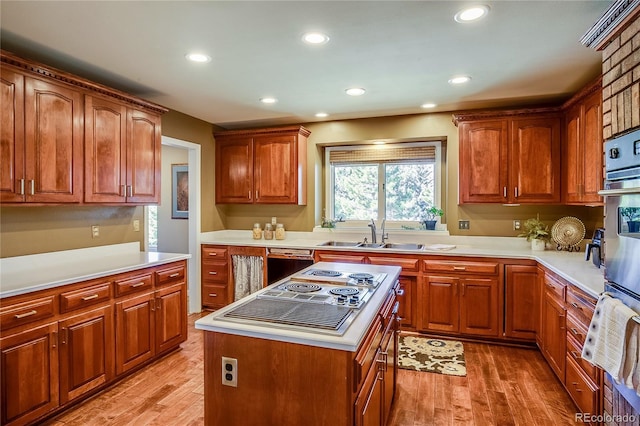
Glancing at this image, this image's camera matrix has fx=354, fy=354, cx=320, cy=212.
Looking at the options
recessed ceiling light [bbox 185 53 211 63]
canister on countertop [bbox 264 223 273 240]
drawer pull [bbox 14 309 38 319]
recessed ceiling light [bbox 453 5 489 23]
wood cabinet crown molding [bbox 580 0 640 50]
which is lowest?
drawer pull [bbox 14 309 38 319]

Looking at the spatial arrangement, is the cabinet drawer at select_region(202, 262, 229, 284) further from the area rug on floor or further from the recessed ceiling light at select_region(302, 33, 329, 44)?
the recessed ceiling light at select_region(302, 33, 329, 44)

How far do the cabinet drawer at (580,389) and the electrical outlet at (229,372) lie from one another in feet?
6.54

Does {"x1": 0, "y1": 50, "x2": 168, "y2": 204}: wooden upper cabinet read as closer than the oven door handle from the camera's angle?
No

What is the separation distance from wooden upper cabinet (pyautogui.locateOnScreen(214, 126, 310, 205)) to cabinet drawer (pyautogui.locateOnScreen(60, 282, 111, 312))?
2369 millimetres

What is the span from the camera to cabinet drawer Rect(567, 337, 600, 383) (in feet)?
6.59

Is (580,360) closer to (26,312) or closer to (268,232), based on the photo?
(26,312)

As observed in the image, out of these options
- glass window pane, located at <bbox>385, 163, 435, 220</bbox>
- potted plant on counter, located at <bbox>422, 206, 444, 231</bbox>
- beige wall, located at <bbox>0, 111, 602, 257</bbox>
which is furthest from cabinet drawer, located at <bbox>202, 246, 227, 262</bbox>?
potted plant on counter, located at <bbox>422, 206, 444, 231</bbox>

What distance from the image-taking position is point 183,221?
5598 mm

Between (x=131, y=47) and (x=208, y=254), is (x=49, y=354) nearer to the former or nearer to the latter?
(x=131, y=47)

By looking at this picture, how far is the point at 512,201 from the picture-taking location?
3748mm

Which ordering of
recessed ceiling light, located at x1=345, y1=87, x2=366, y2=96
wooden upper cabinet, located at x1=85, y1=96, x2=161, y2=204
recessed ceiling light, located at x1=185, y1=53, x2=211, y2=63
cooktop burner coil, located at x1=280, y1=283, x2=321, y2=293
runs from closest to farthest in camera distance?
cooktop burner coil, located at x1=280, y1=283, x2=321, y2=293
recessed ceiling light, located at x1=185, y1=53, x2=211, y2=63
wooden upper cabinet, located at x1=85, y1=96, x2=161, y2=204
recessed ceiling light, located at x1=345, y1=87, x2=366, y2=96

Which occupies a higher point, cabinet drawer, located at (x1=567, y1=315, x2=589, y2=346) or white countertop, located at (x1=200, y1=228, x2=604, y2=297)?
white countertop, located at (x1=200, y1=228, x2=604, y2=297)

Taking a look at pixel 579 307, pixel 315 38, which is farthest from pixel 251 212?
pixel 579 307

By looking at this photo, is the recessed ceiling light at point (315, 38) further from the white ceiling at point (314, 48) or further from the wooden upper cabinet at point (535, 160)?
the wooden upper cabinet at point (535, 160)
